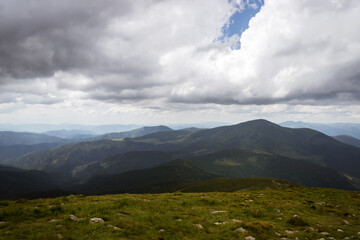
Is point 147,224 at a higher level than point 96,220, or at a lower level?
lower

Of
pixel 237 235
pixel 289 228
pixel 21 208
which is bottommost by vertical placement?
pixel 289 228

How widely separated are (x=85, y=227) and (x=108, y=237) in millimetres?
2423

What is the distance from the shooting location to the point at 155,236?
12523mm

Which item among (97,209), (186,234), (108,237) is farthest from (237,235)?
(97,209)

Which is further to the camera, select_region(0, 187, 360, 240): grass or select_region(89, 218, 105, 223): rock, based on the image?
select_region(89, 218, 105, 223): rock

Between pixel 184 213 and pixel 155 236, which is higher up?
pixel 155 236

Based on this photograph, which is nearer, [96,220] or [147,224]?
[96,220]

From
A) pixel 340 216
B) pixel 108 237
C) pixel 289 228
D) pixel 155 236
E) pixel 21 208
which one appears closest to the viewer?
pixel 108 237

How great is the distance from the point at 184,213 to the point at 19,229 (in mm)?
12754

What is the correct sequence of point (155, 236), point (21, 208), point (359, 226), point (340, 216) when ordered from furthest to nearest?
point (340, 216) → point (359, 226) → point (21, 208) → point (155, 236)

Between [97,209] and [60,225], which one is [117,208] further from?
[60,225]

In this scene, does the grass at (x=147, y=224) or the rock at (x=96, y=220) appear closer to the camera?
the grass at (x=147, y=224)

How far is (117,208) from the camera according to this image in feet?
61.4

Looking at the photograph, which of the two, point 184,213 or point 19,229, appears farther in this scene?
point 184,213
